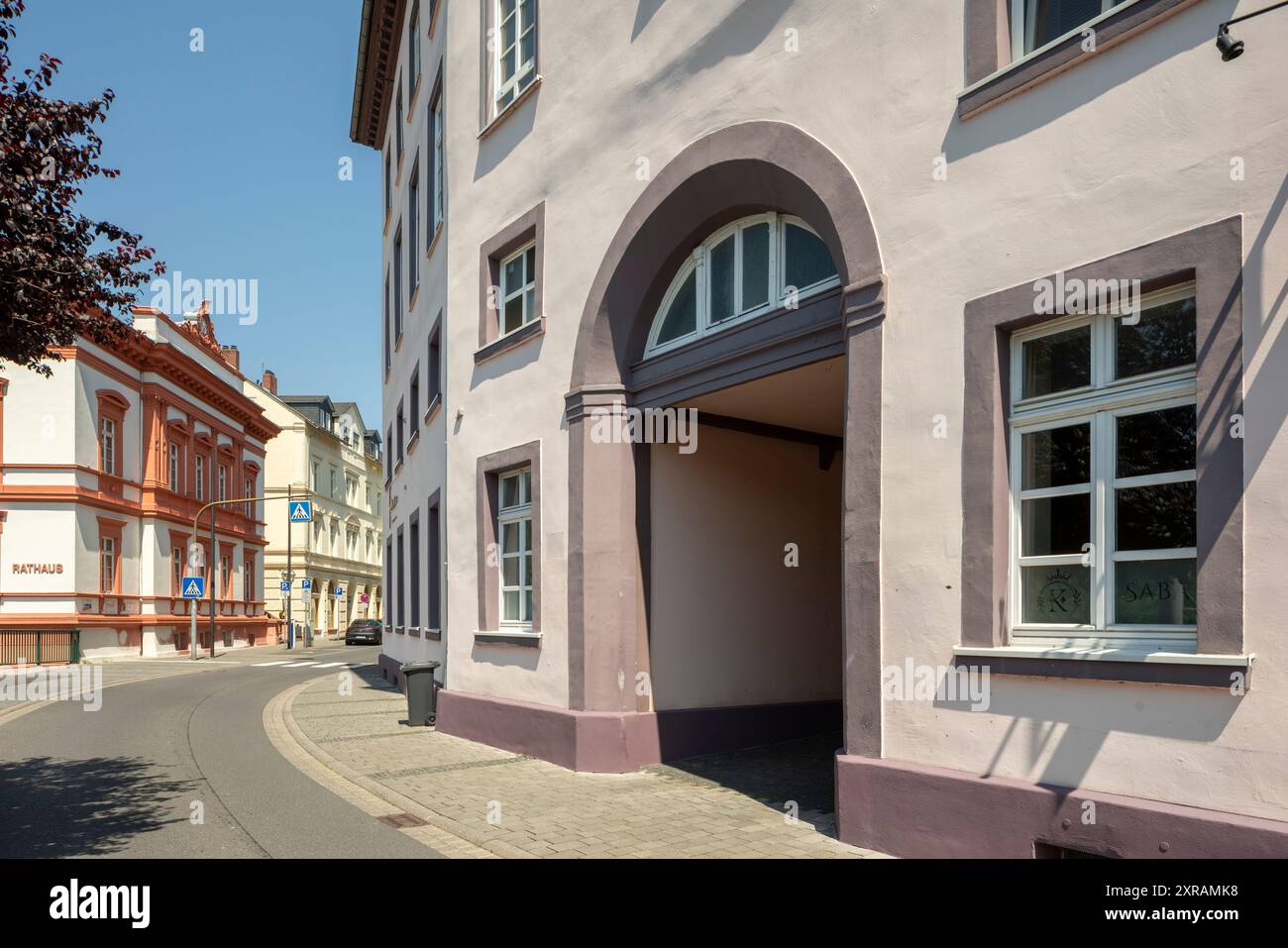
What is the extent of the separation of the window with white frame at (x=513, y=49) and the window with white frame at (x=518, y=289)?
6.09 feet

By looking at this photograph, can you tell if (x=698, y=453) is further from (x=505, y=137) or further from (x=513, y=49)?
(x=513, y=49)

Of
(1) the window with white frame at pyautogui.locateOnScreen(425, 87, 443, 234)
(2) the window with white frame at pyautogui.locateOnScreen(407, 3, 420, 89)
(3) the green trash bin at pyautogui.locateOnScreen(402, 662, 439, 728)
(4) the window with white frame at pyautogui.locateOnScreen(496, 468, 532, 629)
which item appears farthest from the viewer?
(2) the window with white frame at pyautogui.locateOnScreen(407, 3, 420, 89)

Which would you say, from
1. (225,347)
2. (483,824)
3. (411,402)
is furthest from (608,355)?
(225,347)

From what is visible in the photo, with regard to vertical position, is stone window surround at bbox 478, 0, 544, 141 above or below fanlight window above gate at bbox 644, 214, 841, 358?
above

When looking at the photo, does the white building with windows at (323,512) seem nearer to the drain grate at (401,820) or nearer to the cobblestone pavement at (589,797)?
the cobblestone pavement at (589,797)

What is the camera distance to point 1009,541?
649 centimetres

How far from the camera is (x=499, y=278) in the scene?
13.2m

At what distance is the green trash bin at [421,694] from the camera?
14.0 metres

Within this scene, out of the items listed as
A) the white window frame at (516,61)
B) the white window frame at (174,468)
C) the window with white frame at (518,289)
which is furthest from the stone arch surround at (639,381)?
the white window frame at (174,468)

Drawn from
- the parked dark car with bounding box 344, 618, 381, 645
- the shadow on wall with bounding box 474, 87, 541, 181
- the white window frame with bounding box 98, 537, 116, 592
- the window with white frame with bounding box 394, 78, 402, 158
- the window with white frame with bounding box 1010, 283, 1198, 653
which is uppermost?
the window with white frame with bounding box 394, 78, 402, 158

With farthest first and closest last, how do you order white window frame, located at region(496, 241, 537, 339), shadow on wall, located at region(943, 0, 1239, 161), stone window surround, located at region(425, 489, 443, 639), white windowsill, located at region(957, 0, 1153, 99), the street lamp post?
1. the street lamp post
2. stone window surround, located at region(425, 489, 443, 639)
3. white window frame, located at region(496, 241, 537, 339)
4. white windowsill, located at region(957, 0, 1153, 99)
5. shadow on wall, located at region(943, 0, 1239, 161)

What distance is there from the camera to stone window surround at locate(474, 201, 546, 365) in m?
11.8

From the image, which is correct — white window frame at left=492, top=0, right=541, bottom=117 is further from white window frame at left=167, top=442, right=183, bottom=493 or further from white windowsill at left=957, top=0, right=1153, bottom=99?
white window frame at left=167, top=442, right=183, bottom=493

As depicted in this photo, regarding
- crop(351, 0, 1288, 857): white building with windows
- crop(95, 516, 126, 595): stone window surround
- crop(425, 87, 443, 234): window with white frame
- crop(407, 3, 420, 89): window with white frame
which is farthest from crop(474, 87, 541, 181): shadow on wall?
crop(95, 516, 126, 595): stone window surround
